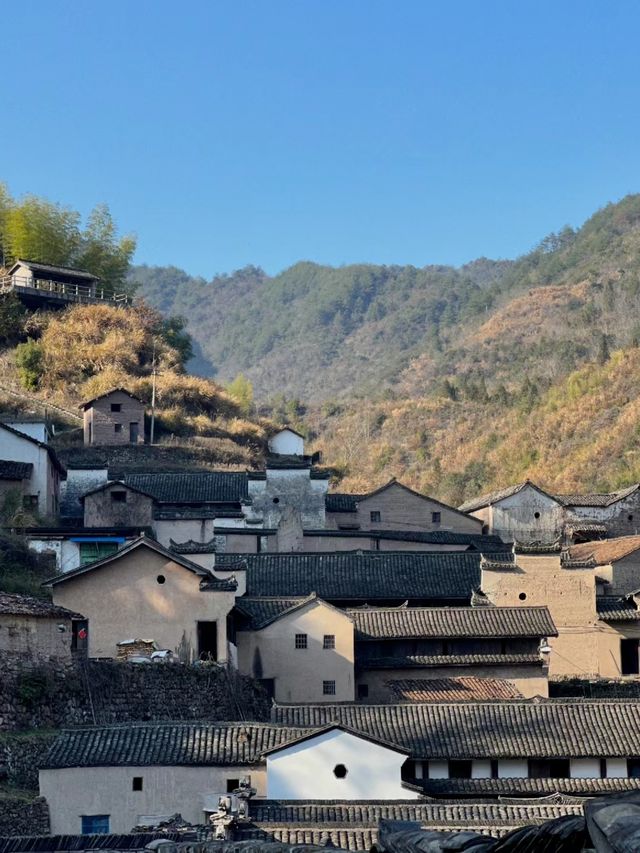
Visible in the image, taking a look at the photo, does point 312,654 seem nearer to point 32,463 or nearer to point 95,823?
point 95,823

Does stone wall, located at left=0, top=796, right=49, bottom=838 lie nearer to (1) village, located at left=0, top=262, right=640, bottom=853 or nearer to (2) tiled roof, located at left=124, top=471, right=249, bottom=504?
(1) village, located at left=0, top=262, right=640, bottom=853

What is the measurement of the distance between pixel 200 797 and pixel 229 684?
6.09 m

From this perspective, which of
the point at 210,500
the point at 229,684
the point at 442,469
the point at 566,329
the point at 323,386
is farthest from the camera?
the point at 323,386

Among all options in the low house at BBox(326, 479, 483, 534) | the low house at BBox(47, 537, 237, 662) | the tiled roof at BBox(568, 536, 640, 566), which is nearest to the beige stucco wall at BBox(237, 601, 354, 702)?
the low house at BBox(47, 537, 237, 662)

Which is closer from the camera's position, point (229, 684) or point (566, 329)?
point (229, 684)

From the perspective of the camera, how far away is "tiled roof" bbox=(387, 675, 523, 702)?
31.7m

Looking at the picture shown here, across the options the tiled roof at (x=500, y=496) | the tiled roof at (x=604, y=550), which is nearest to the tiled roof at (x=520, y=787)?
the tiled roof at (x=604, y=550)

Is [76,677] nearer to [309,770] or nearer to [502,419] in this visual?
[309,770]

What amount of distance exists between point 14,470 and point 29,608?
16.6 meters

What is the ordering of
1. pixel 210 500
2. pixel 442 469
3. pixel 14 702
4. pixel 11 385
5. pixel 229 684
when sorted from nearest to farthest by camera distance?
pixel 14 702 < pixel 229 684 < pixel 210 500 < pixel 11 385 < pixel 442 469

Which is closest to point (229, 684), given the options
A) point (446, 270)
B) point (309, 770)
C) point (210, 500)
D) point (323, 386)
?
point (309, 770)

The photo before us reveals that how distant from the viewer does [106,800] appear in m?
24.8

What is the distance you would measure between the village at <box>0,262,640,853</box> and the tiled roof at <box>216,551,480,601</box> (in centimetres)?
7

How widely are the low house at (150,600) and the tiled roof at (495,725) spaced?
12.7 ft
